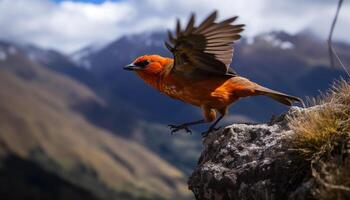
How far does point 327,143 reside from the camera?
6.94 m

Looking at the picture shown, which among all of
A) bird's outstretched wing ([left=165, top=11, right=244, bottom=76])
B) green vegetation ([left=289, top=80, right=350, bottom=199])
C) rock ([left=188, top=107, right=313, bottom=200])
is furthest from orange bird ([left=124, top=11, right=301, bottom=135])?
green vegetation ([left=289, top=80, right=350, bottom=199])

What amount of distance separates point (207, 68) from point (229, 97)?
577mm

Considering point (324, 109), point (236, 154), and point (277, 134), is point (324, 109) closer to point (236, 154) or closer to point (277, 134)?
point (277, 134)

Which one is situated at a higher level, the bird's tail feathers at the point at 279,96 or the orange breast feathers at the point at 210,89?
the bird's tail feathers at the point at 279,96

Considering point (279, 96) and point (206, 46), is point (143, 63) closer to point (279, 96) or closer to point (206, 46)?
point (206, 46)

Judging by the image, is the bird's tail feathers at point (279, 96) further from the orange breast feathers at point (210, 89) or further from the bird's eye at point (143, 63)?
the bird's eye at point (143, 63)

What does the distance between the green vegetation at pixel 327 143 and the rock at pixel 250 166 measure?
22cm

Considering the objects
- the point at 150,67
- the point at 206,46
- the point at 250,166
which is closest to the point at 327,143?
the point at 250,166

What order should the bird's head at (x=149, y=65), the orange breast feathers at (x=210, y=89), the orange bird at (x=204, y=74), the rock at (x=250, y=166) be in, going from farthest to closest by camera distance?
the bird's head at (x=149, y=65)
the orange breast feathers at (x=210, y=89)
the orange bird at (x=204, y=74)
the rock at (x=250, y=166)

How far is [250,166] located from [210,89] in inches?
71.8

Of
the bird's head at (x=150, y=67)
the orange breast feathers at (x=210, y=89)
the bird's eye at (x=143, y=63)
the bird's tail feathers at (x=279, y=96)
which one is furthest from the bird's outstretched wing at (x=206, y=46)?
the bird's tail feathers at (x=279, y=96)

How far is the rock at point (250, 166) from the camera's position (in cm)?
734

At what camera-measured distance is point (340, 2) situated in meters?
6.15

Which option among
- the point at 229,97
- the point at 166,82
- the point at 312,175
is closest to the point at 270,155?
the point at 312,175
